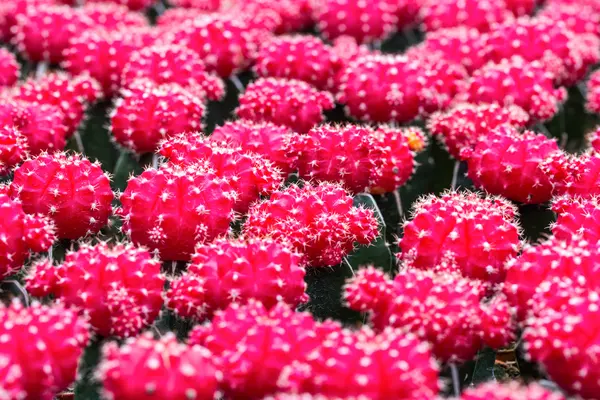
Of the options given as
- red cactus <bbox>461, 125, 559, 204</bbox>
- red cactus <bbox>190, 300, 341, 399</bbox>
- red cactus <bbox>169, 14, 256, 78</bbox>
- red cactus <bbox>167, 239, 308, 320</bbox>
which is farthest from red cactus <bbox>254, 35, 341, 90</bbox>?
red cactus <bbox>190, 300, 341, 399</bbox>

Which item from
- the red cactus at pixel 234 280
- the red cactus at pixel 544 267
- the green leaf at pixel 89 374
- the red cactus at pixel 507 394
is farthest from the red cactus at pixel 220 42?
the red cactus at pixel 507 394

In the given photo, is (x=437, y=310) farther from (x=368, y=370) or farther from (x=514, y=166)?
(x=514, y=166)

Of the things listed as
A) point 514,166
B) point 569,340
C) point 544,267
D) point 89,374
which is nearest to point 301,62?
point 514,166

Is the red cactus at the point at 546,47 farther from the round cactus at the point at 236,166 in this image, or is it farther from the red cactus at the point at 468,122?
the round cactus at the point at 236,166

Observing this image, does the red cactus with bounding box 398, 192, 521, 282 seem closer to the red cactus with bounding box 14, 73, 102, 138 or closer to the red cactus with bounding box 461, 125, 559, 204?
the red cactus with bounding box 461, 125, 559, 204

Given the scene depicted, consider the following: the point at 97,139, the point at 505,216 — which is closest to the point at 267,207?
the point at 505,216

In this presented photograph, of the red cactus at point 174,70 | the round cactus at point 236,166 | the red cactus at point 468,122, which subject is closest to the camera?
the round cactus at point 236,166
